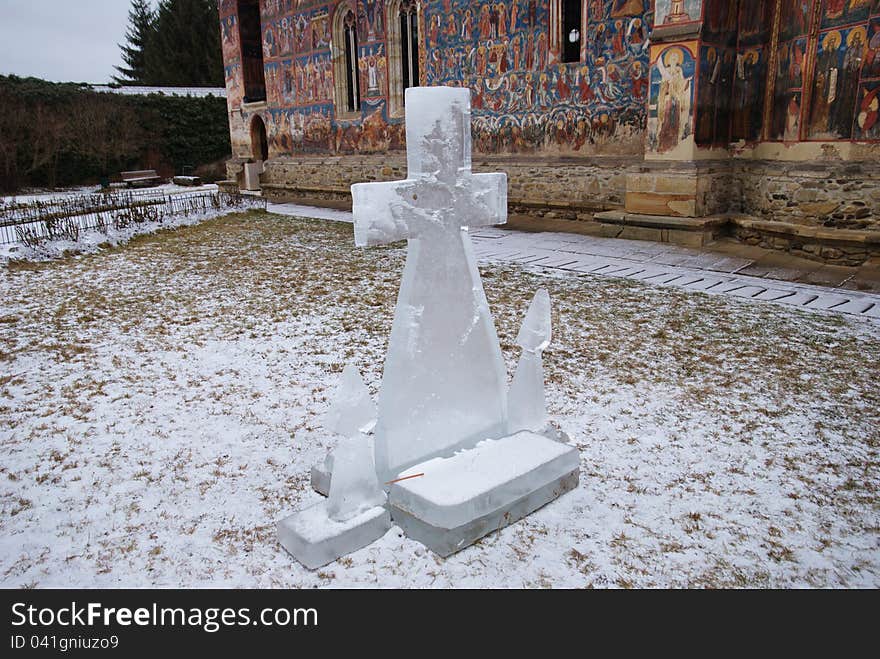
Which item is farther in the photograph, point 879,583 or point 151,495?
point 151,495

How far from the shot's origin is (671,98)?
9234mm

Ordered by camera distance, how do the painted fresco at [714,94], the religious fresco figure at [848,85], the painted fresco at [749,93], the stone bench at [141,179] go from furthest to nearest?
the stone bench at [141,179] < the painted fresco at [749,93] < the painted fresco at [714,94] < the religious fresco figure at [848,85]

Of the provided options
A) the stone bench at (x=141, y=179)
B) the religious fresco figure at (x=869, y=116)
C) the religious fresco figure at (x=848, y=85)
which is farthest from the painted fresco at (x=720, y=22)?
the stone bench at (x=141, y=179)

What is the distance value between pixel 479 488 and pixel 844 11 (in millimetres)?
8568

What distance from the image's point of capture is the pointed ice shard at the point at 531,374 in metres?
3.03

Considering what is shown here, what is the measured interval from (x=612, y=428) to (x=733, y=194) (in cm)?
757

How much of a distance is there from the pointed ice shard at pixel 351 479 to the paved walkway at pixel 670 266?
518 centimetres

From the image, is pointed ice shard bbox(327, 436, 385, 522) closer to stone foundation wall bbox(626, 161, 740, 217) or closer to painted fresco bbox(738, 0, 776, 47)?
stone foundation wall bbox(626, 161, 740, 217)

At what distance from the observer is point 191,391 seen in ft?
13.9

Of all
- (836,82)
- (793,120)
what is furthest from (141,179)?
(836,82)

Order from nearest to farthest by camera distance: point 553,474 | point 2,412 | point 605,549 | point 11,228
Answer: point 605,549
point 553,474
point 2,412
point 11,228

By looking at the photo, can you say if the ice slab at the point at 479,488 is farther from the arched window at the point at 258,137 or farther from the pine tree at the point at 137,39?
the pine tree at the point at 137,39
